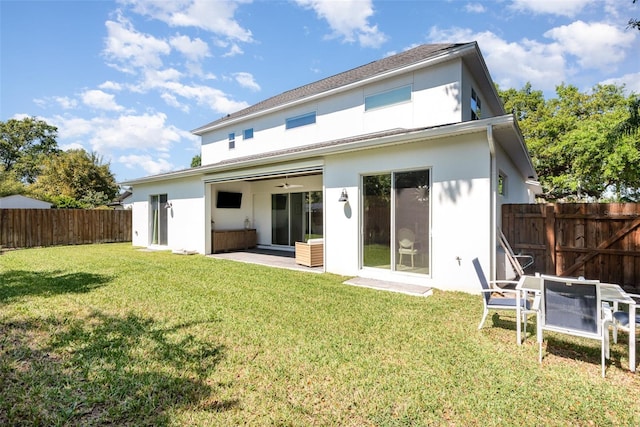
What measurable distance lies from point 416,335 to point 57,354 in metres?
4.71

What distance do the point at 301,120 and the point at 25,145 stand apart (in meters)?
50.1

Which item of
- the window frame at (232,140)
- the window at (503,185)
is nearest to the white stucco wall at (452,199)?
the window at (503,185)

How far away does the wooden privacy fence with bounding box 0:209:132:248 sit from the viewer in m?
14.5

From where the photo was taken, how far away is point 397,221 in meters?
7.48

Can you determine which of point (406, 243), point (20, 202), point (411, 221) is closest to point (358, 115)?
point (411, 221)

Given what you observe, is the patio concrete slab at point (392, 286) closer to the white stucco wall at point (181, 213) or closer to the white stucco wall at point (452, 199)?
the white stucco wall at point (452, 199)

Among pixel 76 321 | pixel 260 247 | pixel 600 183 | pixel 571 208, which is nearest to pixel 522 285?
pixel 571 208

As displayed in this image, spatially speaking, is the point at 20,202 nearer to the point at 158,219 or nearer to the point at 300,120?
the point at 158,219

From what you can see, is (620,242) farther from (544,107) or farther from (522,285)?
(544,107)

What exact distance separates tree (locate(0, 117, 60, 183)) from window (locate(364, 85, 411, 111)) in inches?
1884

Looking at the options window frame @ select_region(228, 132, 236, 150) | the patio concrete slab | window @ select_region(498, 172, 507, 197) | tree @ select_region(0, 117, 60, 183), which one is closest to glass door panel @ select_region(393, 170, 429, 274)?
the patio concrete slab

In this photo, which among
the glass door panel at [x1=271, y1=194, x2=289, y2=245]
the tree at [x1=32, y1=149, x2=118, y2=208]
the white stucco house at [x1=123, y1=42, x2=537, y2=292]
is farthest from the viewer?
the tree at [x1=32, y1=149, x2=118, y2=208]

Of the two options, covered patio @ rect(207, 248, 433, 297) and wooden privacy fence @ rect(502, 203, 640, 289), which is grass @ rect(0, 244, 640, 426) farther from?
wooden privacy fence @ rect(502, 203, 640, 289)

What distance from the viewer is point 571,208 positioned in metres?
7.16
